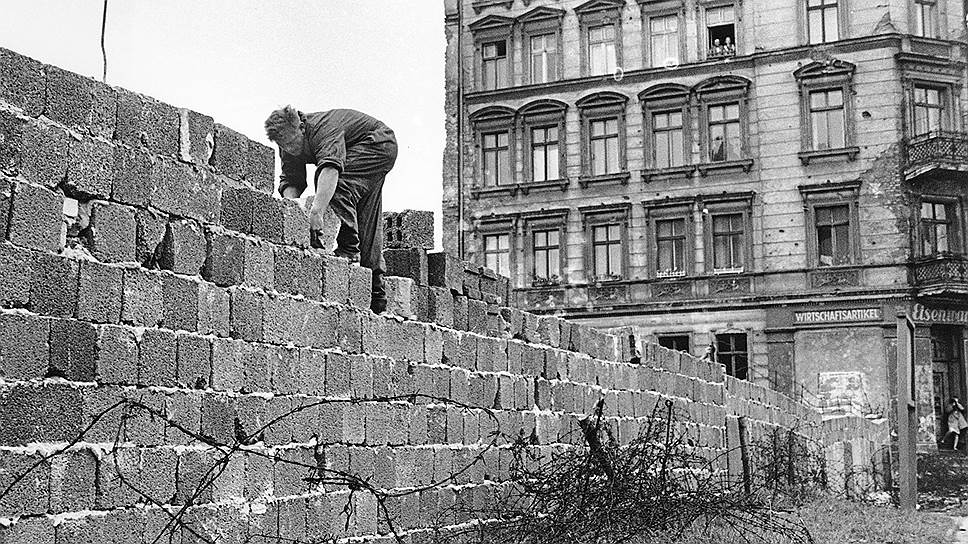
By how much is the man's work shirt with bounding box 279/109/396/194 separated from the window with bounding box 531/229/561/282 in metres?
24.7

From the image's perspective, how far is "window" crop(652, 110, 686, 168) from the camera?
33719 mm

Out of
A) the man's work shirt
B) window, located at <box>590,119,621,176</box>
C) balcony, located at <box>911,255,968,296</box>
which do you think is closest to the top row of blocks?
the man's work shirt

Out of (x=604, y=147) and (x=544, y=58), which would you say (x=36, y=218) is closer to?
(x=604, y=147)

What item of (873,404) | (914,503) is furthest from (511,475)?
(873,404)

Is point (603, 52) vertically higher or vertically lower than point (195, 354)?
higher

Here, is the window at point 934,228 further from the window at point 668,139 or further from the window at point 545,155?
the window at point 545,155

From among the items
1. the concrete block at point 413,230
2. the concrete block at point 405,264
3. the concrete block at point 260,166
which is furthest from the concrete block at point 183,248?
the concrete block at point 413,230

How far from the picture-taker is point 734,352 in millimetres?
32344

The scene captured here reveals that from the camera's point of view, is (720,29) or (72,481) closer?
(72,481)

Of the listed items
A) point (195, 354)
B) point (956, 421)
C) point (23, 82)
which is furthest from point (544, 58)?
point (23, 82)

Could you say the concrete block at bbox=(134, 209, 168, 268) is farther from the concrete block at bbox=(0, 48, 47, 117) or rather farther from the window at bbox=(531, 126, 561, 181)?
the window at bbox=(531, 126, 561, 181)

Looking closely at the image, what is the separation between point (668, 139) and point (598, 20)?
3.85m

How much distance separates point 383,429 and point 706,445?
934cm

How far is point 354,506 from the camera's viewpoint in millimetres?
8734
